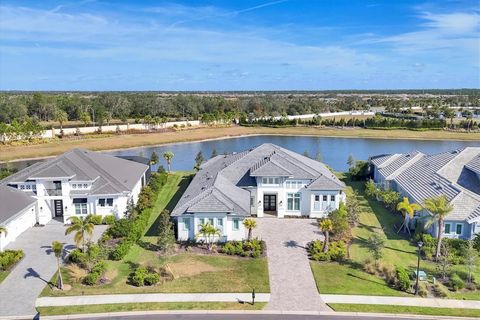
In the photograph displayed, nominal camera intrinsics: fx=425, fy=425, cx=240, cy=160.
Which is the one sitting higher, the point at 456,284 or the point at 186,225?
the point at 186,225

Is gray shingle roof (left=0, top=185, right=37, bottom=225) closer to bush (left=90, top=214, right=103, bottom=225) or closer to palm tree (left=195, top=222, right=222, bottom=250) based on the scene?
bush (left=90, top=214, right=103, bottom=225)

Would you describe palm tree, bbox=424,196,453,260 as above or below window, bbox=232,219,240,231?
above

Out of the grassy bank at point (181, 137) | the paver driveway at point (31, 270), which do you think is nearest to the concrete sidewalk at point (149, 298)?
the paver driveway at point (31, 270)

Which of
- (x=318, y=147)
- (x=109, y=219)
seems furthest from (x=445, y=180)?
(x=318, y=147)

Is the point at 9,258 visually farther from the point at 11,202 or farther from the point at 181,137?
the point at 181,137

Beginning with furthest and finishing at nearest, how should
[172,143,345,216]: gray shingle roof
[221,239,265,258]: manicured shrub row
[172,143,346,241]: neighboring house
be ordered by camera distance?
1. [172,143,346,241]: neighboring house
2. [172,143,345,216]: gray shingle roof
3. [221,239,265,258]: manicured shrub row

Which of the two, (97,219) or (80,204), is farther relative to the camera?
(80,204)

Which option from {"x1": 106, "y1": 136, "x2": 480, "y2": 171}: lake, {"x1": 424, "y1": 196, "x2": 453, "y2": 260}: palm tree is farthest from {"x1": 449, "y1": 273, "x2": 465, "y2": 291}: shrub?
{"x1": 106, "y1": 136, "x2": 480, "y2": 171}: lake
